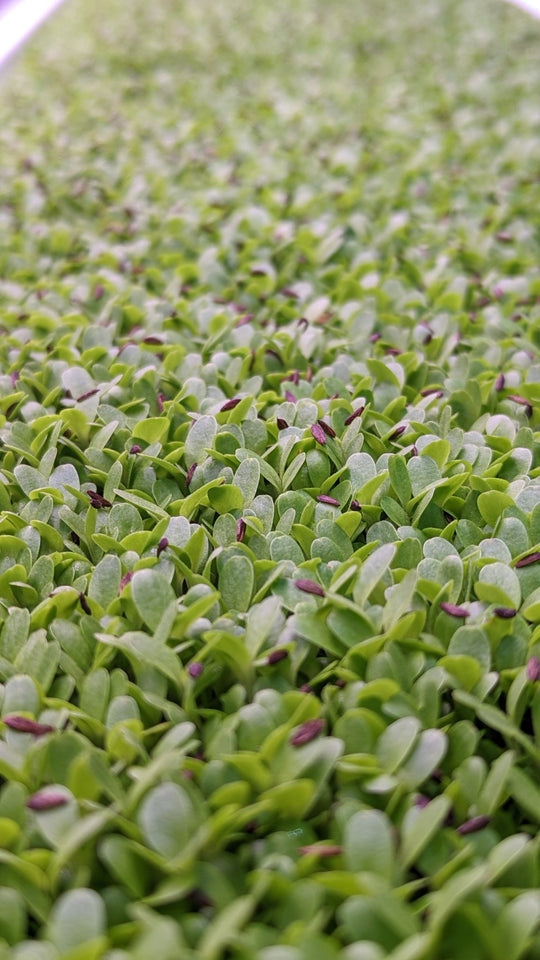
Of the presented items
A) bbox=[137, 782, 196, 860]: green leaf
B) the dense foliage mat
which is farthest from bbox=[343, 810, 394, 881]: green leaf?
Answer: bbox=[137, 782, 196, 860]: green leaf

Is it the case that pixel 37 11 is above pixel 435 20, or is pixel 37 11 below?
above

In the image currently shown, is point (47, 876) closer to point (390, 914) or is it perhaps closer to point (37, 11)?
point (390, 914)

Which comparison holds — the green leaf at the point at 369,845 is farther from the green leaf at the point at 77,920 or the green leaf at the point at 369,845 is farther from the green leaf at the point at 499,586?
the green leaf at the point at 499,586

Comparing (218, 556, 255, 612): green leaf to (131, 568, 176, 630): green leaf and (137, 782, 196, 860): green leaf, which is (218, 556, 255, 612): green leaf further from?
(137, 782, 196, 860): green leaf

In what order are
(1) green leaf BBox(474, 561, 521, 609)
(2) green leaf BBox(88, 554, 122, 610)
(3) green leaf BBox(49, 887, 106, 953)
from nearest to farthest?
(3) green leaf BBox(49, 887, 106, 953), (1) green leaf BBox(474, 561, 521, 609), (2) green leaf BBox(88, 554, 122, 610)

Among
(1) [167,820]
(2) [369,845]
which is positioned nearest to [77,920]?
(1) [167,820]

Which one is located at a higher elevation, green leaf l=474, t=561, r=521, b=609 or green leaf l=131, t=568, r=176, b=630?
green leaf l=131, t=568, r=176, b=630

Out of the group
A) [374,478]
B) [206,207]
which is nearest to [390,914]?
[374,478]

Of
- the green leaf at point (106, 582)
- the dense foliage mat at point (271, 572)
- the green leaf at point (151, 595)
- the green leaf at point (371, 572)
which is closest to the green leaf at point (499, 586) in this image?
the dense foliage mat at point (271, 572)

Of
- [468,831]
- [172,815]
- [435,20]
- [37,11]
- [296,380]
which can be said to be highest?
[37,11]
